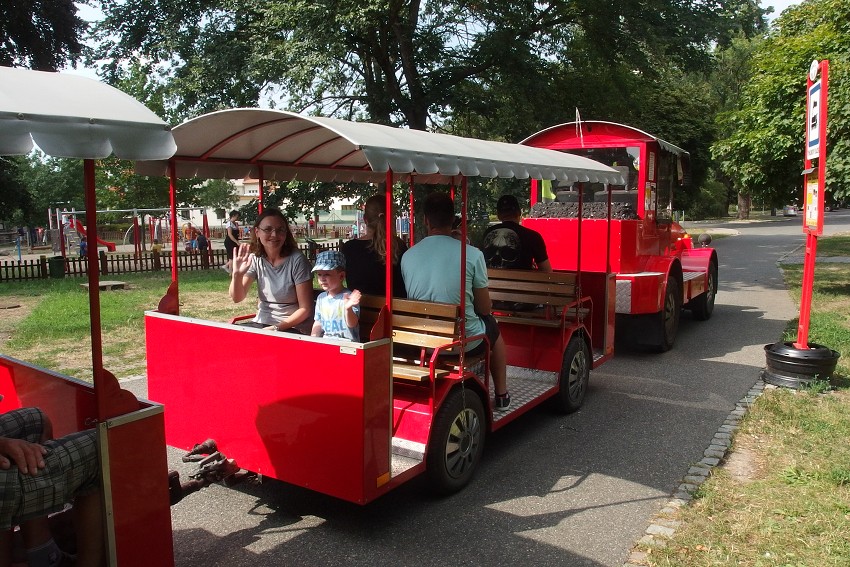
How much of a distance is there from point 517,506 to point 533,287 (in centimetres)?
233

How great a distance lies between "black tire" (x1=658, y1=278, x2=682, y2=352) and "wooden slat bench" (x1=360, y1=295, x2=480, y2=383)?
4.20 m

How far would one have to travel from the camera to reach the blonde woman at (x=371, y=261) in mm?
4609

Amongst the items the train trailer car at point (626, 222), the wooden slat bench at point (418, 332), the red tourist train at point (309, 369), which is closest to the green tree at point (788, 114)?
the train trailer car at point (626, 222)

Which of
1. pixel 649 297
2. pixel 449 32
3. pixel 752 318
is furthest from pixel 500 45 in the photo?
pixel 649 297

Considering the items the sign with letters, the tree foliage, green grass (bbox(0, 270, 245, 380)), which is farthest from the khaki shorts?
the tree foliage

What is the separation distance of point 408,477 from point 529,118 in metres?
12.6

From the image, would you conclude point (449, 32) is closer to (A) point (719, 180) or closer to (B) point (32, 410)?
(B) point (32, 410)

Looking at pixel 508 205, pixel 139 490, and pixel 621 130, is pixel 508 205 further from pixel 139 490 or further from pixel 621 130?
pixel 139 490

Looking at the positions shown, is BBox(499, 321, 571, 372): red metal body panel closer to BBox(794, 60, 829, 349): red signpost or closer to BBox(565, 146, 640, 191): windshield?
BBox(794, 60, 829, 349): red signpost

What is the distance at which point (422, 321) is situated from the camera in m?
4.36

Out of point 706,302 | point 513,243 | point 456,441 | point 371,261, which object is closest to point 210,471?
point 456,441

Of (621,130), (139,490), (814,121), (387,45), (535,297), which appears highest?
(387,45)

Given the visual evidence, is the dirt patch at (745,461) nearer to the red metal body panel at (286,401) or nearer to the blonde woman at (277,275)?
the red metal body panel at (286,401)

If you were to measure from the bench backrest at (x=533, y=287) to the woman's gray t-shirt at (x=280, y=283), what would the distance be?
219 cm
